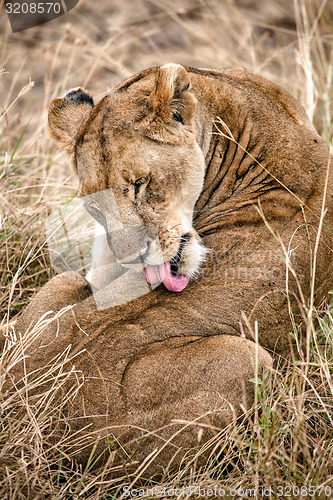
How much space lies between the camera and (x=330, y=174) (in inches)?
145

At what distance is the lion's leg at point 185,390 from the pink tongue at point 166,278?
1.41 ft

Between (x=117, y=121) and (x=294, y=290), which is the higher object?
(x=117, y=121)

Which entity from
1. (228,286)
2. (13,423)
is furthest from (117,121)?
(13,423)

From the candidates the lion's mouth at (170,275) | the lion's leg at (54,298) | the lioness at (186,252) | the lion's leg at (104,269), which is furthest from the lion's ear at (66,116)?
Answer: the lion's mouth at (170,275)

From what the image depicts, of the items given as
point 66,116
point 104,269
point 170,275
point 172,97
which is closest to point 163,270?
point 170,275

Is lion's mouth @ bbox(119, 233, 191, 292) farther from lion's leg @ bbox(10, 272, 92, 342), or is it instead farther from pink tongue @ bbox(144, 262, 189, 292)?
lion's leg @ bbox(10, 272, 92, 342)

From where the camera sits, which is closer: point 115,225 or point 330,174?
point 115,225

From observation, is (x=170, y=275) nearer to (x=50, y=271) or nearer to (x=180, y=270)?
(x=180, y=270)

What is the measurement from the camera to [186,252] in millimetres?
3559

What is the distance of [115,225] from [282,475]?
1715 millimetres

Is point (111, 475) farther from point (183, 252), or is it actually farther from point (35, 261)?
point (35, 261)

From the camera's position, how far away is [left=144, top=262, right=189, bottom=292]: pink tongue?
3.48m

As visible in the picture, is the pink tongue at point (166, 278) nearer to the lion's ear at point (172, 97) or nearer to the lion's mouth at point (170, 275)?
the lion's mouth at point (170, 275)

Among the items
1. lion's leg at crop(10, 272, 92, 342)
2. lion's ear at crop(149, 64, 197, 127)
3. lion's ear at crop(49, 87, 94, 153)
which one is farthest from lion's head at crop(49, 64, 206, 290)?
lion's leg at crop(10, 272, 92, 342)
